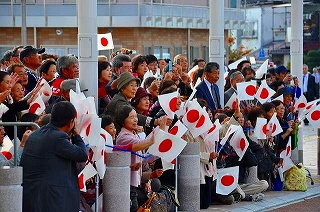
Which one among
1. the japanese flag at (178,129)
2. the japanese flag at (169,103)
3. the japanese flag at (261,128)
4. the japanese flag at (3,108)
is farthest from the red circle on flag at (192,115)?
the japanese flag at (3,108)

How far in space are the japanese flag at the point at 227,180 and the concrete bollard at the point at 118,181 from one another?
2.90 m

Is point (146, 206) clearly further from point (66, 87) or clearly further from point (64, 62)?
point (64, 62)

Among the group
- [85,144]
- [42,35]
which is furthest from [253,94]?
[42,35]

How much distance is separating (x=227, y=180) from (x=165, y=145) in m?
2.44

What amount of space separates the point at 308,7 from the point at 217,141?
4958 cm

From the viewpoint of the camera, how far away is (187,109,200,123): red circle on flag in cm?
1322

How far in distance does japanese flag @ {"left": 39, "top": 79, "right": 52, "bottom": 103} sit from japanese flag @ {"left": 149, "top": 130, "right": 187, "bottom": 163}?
1435 millimetres

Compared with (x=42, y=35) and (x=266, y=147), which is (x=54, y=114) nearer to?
(x=266, y=147)

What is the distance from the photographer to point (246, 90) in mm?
15656

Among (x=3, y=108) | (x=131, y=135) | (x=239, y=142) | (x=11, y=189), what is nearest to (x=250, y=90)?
(x=239, y=142)

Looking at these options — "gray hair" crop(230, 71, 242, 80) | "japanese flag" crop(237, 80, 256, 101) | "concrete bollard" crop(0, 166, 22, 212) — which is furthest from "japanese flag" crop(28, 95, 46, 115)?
"gray hair" crop(230, 71, 242, 80)

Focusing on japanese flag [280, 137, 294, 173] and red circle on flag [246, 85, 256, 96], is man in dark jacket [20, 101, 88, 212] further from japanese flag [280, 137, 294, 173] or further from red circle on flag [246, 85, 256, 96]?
japanese flag [280, 137, 294, 173]

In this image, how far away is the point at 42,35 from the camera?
3406cm

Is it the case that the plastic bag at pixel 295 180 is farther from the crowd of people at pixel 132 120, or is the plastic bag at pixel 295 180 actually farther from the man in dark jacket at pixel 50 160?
the man in dark jacket at pixel 50 160
